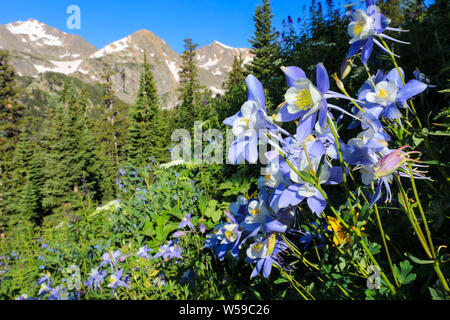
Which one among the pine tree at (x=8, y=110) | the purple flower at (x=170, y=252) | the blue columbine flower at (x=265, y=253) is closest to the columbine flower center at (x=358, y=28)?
the blue columbine flower at (x=265, y=253)

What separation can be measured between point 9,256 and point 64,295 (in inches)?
128

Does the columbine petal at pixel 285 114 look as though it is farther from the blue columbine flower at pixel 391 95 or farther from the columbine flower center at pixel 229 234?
the columbine flower center at pixel 229 234

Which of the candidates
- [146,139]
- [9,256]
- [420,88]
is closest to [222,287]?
[420,88]

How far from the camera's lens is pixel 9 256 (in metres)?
4.07

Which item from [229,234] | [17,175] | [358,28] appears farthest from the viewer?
[17,175]

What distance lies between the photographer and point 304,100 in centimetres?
64

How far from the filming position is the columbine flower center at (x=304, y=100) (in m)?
0.63

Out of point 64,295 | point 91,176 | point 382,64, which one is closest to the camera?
point 64,295

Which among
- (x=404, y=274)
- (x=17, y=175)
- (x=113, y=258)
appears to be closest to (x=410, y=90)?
(x=404, y=274)

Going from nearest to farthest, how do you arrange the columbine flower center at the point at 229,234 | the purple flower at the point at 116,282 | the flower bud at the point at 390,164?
the flower bud at the point at 390,164 → the columbine flower center at the point at 229,234 → the purple flower at the point at 116,282

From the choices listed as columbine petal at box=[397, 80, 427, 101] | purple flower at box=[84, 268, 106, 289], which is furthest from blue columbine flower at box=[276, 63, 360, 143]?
purple flower at box=[84, 268, 106, 289]

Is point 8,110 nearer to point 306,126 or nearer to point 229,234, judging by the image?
point 229,234
